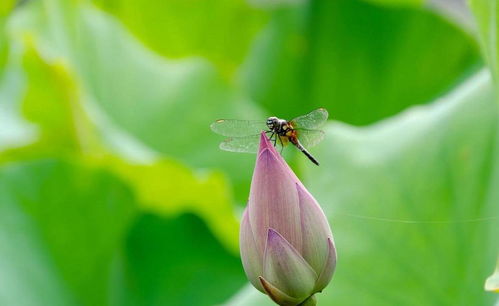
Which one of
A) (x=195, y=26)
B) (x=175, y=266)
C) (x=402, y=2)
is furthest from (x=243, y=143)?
(x=195, y=26)

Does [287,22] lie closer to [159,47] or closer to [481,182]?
[159,47]

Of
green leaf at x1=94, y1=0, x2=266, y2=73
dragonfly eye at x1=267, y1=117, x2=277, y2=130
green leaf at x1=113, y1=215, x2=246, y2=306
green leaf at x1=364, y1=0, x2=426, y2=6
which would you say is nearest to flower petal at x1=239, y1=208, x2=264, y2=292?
dragonfly eye at x1=267, y1=117, x2=277, y2=130

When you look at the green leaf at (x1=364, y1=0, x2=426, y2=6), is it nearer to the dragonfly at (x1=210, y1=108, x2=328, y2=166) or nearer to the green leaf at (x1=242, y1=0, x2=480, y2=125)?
the green leaf at (x1=242, y1=0, x2=480, y2=125)

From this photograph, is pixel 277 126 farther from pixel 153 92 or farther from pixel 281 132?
pixel 153 92

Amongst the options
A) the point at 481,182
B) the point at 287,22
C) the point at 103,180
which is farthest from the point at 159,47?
the point at 481,182

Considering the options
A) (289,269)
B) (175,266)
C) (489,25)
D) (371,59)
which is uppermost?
(371,59)

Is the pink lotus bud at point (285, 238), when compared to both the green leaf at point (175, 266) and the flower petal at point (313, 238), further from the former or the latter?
the green leaf at point (175, 266)
